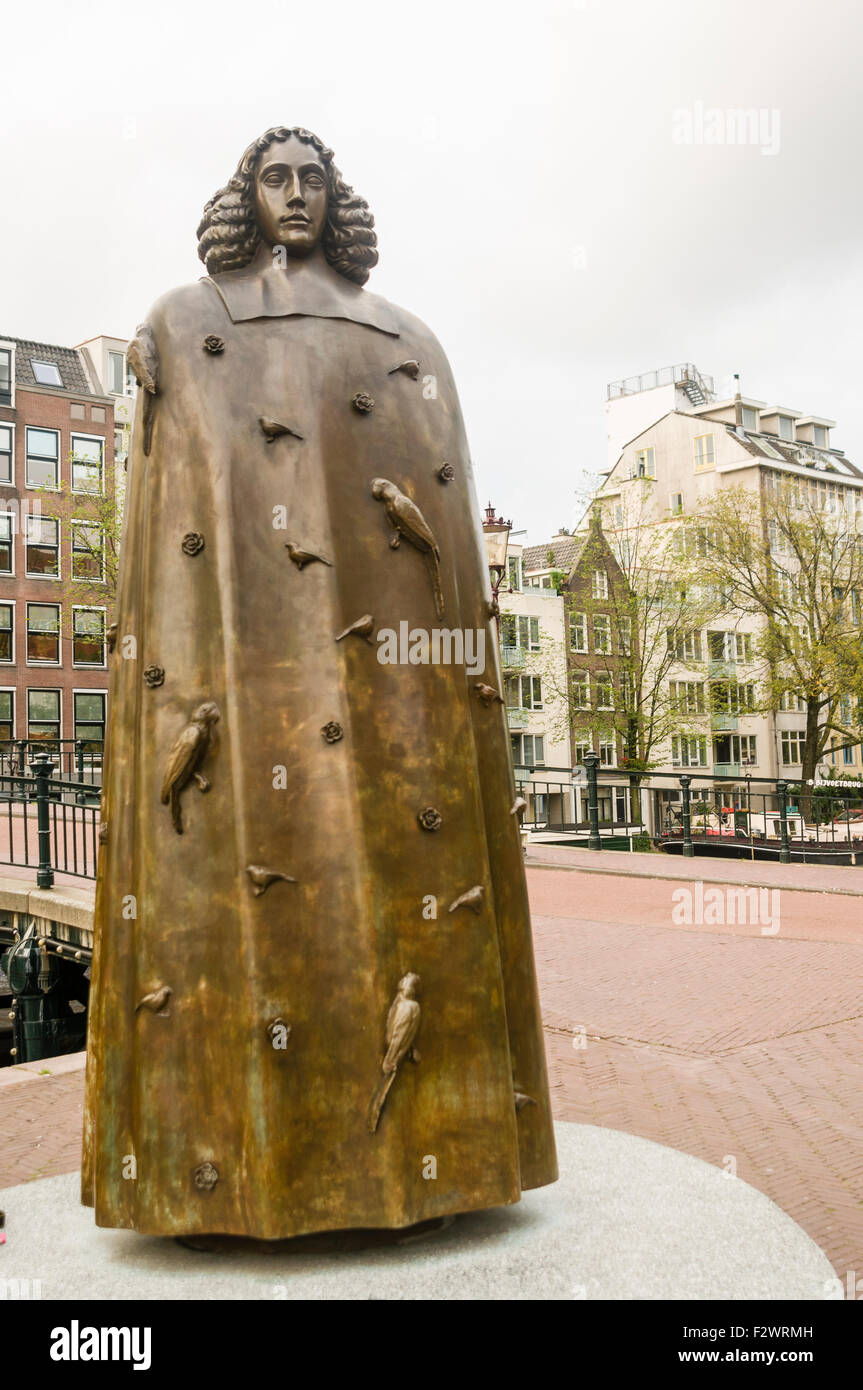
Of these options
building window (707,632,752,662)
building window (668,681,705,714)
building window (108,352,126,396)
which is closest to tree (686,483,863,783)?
building window (707,632,752,662)

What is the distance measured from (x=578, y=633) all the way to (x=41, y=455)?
20.3 meters

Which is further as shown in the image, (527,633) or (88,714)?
(527,633)

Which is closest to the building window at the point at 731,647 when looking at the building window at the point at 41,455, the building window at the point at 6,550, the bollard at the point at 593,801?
the bollard at the point at 593,801

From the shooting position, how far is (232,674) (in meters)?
3.60

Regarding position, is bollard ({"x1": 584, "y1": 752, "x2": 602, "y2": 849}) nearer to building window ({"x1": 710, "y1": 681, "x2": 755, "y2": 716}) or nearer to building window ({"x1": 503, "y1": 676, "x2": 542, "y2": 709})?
building window ({"x1": 710, "y1": 681, "x2": 755, "y2": 716})

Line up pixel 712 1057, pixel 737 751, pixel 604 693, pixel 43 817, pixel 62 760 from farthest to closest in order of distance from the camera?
pixel 737 751 < pixel 604 693 < pixel 62 760 < pixel 43 817 < pixel 712 1057

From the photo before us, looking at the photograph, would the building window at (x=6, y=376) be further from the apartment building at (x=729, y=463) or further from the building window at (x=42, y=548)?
the apartment building at (x=729, y=463)

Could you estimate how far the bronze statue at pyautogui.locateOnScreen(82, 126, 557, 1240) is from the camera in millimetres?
3414

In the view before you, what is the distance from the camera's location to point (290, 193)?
3.96 metres

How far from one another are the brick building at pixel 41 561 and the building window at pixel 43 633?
3 cm

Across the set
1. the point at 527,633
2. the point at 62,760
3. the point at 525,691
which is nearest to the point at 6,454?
the point at 62,760

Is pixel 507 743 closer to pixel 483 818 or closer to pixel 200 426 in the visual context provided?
pixel 483 818

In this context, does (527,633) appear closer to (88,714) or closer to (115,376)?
(88,714)
